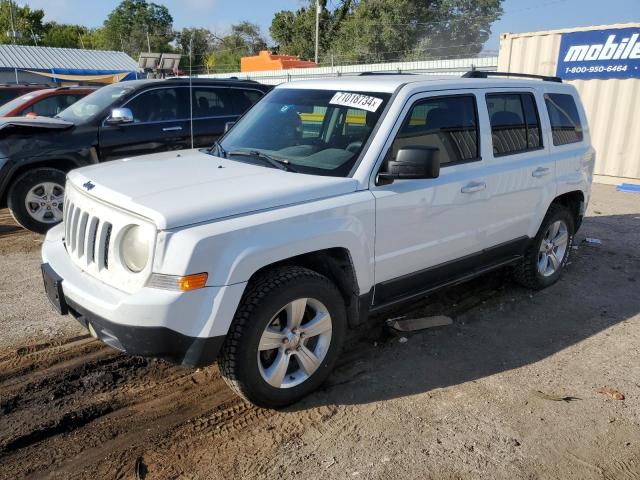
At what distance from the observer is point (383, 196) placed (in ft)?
11.1

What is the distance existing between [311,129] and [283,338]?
155cm

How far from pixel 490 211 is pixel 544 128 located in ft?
3.80

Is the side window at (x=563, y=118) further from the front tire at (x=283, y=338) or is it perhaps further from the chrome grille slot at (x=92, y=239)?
the chrome grille slot at (x=92, y=239)

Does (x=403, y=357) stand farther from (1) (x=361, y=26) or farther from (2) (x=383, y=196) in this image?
(1) (x=361, y=26)

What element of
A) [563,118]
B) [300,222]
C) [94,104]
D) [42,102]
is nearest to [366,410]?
[300,222]

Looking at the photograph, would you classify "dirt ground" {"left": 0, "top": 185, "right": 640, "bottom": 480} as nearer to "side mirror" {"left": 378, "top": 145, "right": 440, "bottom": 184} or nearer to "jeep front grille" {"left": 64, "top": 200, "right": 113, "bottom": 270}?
"jeep front grille" {"left": 64, "top": 200, "right": 113, "bottom": 270}

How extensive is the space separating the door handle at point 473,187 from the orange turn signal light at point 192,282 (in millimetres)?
2118

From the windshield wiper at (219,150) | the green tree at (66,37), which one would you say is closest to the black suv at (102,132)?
the windshield wiper at (219,150)

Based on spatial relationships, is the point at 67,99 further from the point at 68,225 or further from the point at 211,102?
the point at 68,225

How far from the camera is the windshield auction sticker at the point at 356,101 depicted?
12.0 feet

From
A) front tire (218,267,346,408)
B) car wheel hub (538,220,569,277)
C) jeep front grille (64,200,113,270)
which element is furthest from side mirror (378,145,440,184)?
car wheel hub (538,220,569,277)

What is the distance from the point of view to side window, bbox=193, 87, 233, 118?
7.63m

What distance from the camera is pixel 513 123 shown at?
177 inches

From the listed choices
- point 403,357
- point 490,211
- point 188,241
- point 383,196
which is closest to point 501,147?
point 490,211
